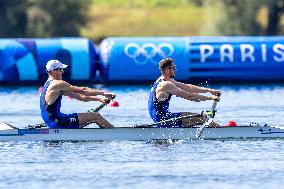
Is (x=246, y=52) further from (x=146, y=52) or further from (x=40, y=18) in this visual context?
(x=40, y=18)

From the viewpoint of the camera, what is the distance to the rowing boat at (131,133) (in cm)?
2308

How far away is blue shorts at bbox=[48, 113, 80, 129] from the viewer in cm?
2353

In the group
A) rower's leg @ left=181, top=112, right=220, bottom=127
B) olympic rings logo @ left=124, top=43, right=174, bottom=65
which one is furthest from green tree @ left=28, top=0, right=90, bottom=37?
rower's leg @ left=181, top=112, right=220, bottom=127

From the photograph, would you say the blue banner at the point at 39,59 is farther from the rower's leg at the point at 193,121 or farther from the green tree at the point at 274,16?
the green tree at the point at 274,16

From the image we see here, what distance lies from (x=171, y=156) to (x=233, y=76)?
19239 mm

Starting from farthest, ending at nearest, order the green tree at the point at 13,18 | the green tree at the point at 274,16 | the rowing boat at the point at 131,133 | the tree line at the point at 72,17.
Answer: the green tree at the point at 274,16 < the green tree at the point at 13,18 < the tree line at the point at 72,17 < the rowing boat at the point at 131,133

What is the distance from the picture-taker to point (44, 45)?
39.7 meters

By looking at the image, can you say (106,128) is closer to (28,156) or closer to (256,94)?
(28,156)

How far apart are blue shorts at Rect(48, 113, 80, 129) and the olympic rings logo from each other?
16.1 meters

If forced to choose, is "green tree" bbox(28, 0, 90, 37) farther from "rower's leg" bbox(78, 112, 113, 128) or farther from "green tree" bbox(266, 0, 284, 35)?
"rower's leg" bbox(78, 112, 113, 128)

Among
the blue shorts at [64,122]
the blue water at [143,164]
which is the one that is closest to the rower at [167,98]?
the blue water at [143,164]

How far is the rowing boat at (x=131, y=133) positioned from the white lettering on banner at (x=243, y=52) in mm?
16033

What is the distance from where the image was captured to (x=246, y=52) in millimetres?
39906

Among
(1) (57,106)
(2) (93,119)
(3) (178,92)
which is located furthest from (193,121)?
(1) (57,106)
